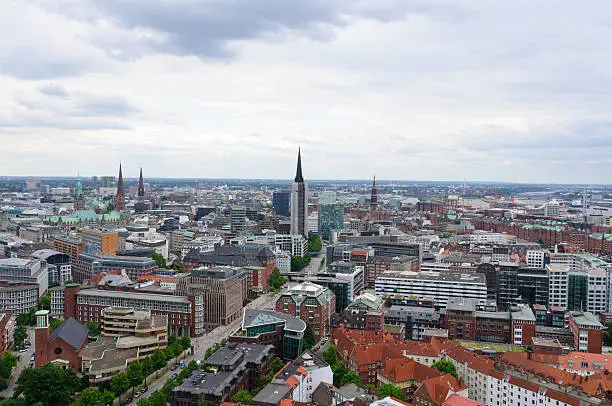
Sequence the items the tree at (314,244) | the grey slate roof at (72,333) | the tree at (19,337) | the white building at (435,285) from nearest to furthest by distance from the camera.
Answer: the grey slate roof at (72,333)
the tree at (19,337)
the white building at (435,285)
the tree at (314,244)

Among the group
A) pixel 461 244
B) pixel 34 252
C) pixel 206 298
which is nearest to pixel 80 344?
pixel 206 298

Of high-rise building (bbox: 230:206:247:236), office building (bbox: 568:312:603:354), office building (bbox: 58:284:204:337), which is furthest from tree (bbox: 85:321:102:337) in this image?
high-rise building (bbox: 230:206:247:236)

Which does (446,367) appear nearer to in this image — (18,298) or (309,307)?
(309,307)

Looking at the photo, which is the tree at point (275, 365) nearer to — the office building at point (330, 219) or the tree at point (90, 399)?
the tree at point (90, 399)

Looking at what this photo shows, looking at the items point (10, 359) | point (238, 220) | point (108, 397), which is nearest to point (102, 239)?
point (238, 220)

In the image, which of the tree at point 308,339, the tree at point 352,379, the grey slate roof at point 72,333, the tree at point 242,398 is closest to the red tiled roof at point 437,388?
the tree at point 352,379

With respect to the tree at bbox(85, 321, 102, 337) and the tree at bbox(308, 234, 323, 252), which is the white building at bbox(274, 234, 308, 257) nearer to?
the tree at bbox(308, 234, 323, 252)

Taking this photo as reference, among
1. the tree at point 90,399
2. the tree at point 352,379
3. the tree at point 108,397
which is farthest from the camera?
the tree at point 352,379
